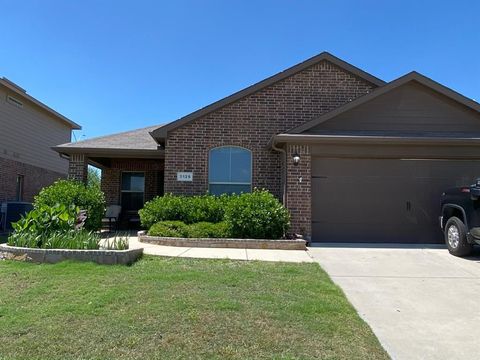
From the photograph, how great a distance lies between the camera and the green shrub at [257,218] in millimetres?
10328

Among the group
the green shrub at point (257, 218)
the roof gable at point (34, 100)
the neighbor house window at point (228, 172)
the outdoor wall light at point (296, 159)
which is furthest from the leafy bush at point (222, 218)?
the roof gable at point (34, 100)

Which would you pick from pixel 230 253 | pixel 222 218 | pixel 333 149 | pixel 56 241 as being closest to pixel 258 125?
pixel 333 149

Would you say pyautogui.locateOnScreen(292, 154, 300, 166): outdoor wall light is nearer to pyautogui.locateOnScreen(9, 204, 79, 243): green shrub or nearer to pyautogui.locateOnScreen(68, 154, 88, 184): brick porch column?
pyautogui.locateOnScreen(9, 204, 79, 243): green shrub

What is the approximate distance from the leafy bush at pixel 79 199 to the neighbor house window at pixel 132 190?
409 cm

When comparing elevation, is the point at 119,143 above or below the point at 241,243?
above

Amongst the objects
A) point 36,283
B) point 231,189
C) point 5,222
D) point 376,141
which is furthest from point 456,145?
point 5,222

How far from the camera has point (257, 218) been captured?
406 inches

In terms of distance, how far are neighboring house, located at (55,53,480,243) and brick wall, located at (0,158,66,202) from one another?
6.75 meters

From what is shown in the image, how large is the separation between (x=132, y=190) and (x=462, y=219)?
38.9ft

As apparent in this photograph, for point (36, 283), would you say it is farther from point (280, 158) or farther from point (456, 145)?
point (456, 145)

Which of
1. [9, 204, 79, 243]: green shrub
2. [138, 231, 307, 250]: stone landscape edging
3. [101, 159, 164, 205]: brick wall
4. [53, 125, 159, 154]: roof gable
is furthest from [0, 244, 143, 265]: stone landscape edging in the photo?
[101, 159, 164, 205]: brick wall

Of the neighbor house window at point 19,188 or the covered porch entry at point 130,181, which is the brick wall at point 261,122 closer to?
the covered porch entry at point 130,181

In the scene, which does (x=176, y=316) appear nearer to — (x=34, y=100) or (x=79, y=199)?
(x=79, y=199)

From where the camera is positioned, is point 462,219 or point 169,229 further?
point 169,229
